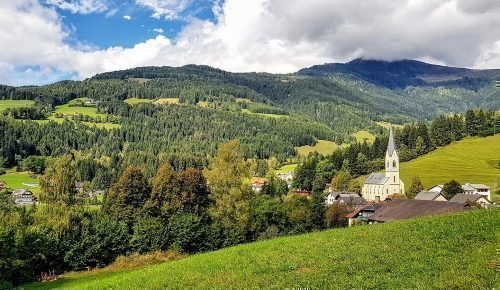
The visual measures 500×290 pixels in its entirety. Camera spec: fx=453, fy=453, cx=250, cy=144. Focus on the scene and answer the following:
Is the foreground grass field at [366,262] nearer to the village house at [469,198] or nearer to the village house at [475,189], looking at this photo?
the village house at [469,198]

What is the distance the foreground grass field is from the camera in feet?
58.6

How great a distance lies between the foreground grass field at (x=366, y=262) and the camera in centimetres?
1786

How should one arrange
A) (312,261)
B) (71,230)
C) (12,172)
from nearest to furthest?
(312,261)
(71,230)
(12,172)

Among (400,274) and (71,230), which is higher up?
(400,274)

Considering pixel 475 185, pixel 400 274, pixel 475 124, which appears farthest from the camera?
pixel 475 124

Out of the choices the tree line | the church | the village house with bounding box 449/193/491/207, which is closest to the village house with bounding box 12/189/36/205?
the tree line

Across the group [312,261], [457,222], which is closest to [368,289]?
[312,261]

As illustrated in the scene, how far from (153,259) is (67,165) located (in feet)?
52.8

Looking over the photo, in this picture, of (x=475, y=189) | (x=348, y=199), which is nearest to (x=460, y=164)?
(x=475, y=189)

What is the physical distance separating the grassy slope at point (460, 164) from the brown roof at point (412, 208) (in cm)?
5887

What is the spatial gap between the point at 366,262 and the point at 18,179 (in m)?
160

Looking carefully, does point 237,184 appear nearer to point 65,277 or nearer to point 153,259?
point 153,259

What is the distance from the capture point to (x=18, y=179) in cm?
15638

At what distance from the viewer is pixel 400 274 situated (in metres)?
18.9
